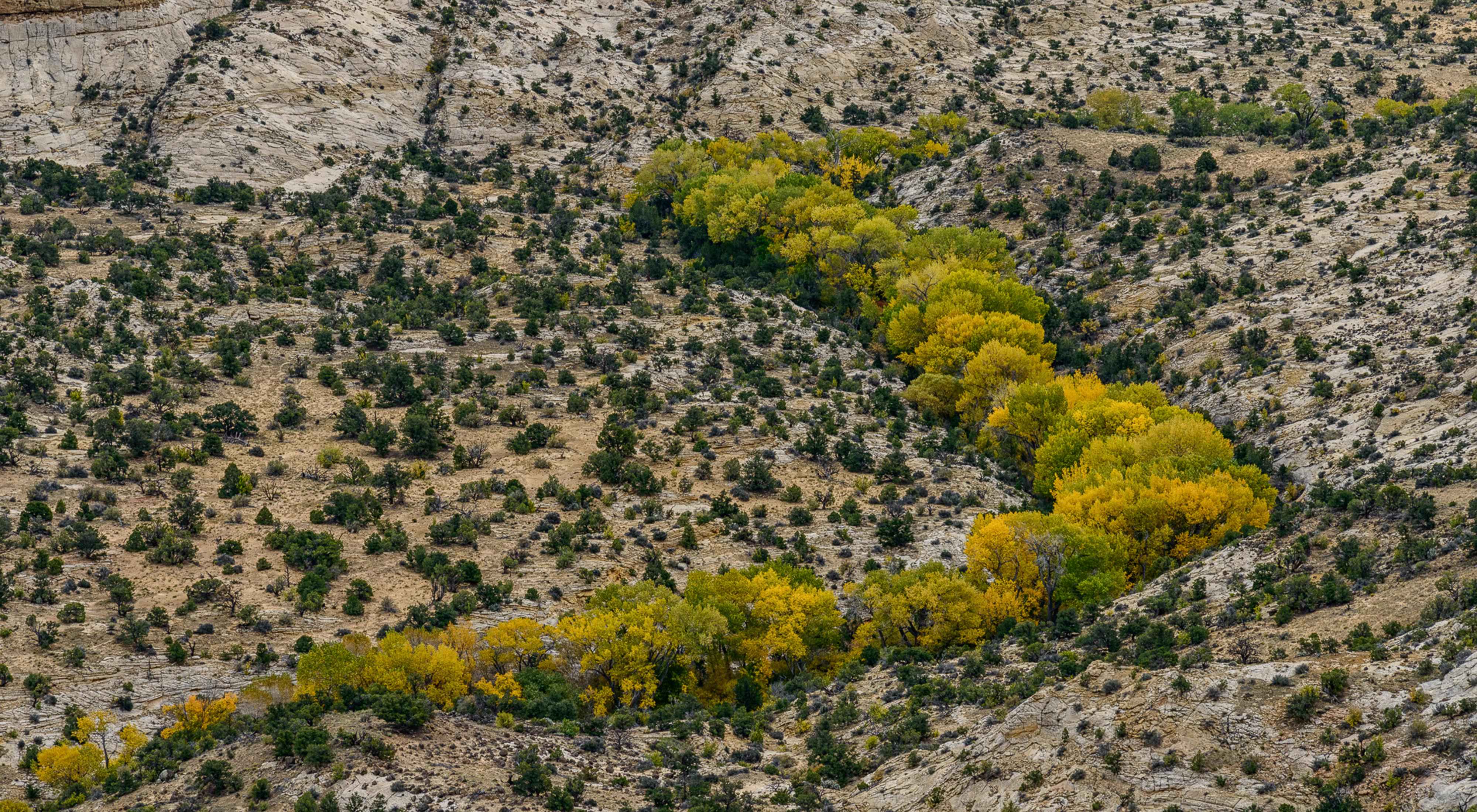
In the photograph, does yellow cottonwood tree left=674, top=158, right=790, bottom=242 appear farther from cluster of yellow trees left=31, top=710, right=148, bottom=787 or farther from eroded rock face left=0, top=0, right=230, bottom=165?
cluster of yellow trees left=31, top=710, right=148, bottom=787

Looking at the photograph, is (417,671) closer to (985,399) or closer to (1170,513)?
(1170,513)

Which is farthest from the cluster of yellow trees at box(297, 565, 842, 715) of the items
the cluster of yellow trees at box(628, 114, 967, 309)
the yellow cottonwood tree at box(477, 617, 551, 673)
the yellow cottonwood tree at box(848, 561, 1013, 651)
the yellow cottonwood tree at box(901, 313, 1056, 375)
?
the cluster of yellow trees at box(628, 114, 967, 309)

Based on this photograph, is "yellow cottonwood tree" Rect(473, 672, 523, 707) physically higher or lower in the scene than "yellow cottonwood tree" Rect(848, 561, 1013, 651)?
lower

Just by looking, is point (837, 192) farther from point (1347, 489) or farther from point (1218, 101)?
point (1347, 489)

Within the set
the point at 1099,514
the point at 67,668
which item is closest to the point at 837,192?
the point at 1099,514

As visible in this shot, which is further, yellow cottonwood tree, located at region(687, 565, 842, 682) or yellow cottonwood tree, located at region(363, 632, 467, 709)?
yellow cottonwood tree, located at region(687, 565, 842, 682)

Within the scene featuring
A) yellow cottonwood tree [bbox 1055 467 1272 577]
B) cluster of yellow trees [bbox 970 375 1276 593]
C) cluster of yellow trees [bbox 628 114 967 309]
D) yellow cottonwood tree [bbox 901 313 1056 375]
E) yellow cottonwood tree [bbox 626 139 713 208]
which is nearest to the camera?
yellow cottonwood tree [bbox 1055 467 1272 577]

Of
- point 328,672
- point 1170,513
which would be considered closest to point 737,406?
point 1170,513
